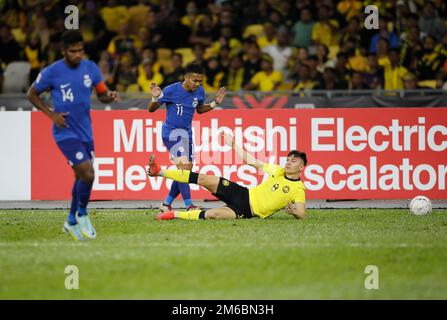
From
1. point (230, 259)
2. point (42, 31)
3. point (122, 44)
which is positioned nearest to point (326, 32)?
point (122, 44)

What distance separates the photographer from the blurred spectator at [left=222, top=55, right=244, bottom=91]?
67.3 ft

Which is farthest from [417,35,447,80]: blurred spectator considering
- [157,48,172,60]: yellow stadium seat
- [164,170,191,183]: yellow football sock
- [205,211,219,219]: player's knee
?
[164,170,191,183]: yellow football sock

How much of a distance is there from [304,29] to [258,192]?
890 centimetres

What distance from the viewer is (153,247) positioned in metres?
10.6

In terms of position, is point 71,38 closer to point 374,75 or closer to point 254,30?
point 374,75

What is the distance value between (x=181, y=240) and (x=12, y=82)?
36.7 feet

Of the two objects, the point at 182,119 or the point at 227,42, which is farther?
the point at 227,42

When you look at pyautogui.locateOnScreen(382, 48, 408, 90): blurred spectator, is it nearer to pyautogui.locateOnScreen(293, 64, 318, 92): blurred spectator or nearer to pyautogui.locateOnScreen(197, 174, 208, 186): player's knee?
pyautogui.locateOnScreen(293, 64, 318, 92): blurred spectator

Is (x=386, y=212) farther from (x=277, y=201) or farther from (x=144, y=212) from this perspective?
(x=144, y=212)

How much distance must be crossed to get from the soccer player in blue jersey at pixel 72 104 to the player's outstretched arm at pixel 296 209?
3.13 meters

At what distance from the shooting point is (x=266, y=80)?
802 inches

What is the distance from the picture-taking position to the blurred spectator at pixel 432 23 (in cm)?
2092

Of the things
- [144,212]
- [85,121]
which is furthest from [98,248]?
[144,212]

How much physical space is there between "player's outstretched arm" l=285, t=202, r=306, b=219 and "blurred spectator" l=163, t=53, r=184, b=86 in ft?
24.5
